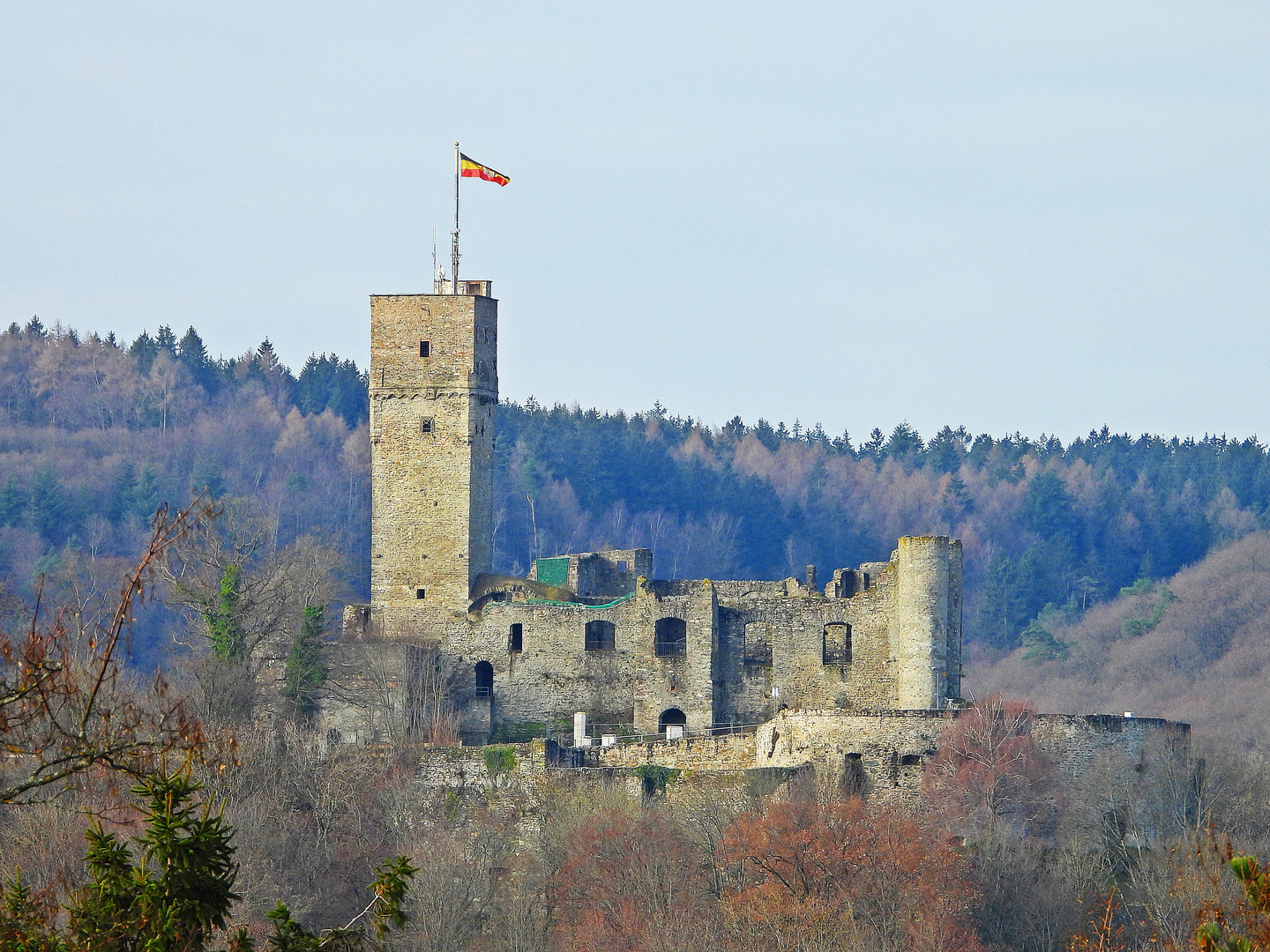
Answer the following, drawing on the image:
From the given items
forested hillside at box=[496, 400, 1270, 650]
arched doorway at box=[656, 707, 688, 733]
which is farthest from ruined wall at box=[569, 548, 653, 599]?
forested hillside at box=[496, 400, 1270, 650]

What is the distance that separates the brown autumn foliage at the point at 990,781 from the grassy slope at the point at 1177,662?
1583 inches

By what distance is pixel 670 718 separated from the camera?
5122cm

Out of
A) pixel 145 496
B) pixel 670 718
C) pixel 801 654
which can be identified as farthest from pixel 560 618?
pixel 145 496

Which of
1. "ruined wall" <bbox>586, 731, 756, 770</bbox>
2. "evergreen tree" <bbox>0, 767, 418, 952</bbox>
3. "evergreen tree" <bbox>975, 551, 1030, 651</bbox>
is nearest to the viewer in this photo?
"evergreen tree" <bbox>0, 767, 418, 952</bbox>

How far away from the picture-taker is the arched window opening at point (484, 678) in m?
51.9

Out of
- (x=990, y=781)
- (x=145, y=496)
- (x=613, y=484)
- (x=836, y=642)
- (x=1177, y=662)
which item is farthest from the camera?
(x=613, y=484)

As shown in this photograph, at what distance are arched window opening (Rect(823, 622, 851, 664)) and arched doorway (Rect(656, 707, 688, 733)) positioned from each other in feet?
10.3

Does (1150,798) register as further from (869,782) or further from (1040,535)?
(1040,535)

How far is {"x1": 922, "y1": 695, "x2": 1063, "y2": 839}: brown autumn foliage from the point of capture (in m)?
45.6

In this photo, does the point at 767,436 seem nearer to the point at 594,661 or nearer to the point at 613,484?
the point at 613,484

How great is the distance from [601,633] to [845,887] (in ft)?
33.2

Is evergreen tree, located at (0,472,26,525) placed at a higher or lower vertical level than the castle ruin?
higher

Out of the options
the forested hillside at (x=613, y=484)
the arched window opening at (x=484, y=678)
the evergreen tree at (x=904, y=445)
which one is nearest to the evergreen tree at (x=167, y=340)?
the forested hillside at (x=613, y=484)

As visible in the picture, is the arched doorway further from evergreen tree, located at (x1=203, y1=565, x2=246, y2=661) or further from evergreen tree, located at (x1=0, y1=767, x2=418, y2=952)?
evergreen tree, located at (x1=0, y1=767, x2=418, y2=952)
